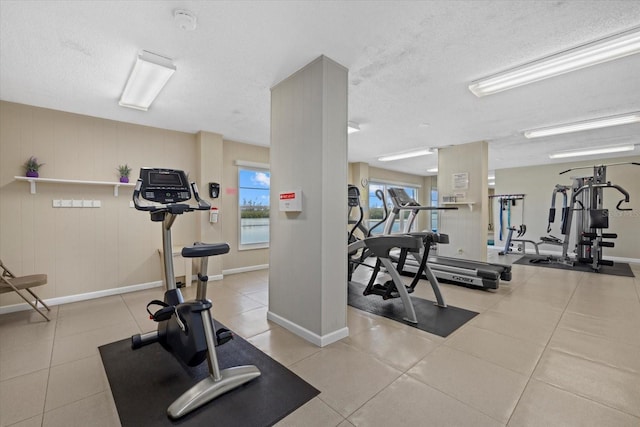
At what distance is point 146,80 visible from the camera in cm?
287

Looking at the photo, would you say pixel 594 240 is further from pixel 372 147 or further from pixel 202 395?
pixel 202 395

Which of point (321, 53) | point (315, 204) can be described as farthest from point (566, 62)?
point (315, 204)

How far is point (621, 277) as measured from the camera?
16.6ft

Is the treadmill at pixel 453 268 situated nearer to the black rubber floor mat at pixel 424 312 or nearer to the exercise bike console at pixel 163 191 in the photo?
the black rubber floor mat at pixel 424 312

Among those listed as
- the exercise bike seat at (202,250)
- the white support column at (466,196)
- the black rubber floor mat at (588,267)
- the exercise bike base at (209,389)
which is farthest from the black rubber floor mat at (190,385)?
the black rubber floor mat at (588,267)

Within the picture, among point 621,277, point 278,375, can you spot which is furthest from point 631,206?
point 278,375

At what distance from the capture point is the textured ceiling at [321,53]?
6.38ft

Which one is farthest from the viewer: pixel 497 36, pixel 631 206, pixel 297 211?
pixel 631 206

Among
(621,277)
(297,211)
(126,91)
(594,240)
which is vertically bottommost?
(621,277)

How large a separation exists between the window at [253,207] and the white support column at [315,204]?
2.85 meters

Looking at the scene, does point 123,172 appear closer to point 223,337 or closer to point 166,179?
point 166,179

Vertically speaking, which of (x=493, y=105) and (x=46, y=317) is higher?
(x=493, y=105)

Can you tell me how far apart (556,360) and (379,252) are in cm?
176

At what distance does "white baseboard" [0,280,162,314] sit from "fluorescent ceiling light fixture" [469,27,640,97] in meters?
5.39
